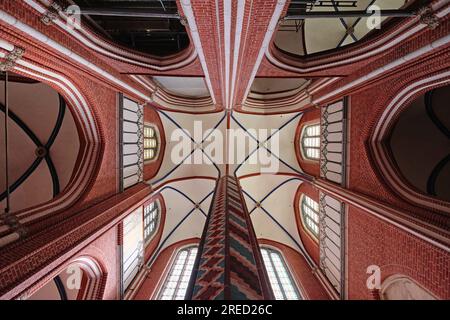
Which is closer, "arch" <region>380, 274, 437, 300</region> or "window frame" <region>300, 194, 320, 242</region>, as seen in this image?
"arch" <region>380, 274, 437, 300</region>

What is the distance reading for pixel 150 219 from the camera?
12055 millimetres

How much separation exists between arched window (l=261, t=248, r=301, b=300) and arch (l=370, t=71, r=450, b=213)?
592 centimetres

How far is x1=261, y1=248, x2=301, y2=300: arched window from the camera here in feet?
32.8

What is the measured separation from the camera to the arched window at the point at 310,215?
11.6 meters

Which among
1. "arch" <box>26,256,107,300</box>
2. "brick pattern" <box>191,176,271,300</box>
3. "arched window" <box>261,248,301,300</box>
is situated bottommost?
"arched window" <box>261,248,301,300</box>

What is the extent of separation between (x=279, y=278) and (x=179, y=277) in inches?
176

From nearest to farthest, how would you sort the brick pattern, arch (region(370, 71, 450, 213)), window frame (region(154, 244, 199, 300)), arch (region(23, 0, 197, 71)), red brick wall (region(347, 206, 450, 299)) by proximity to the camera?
the brick pattern → arch (region(23, 0, 197, 71)) → red brick wall (region(347, 206, 450, 299)) → arch (region(370, 71, 450, 213)) → window frame (region(154, 244, 199, 300))

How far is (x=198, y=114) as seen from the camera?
13352mm

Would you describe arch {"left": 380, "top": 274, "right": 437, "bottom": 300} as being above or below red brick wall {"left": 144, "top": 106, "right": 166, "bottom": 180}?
below

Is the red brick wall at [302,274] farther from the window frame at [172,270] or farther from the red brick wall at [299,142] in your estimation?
the window frame at [172,270]

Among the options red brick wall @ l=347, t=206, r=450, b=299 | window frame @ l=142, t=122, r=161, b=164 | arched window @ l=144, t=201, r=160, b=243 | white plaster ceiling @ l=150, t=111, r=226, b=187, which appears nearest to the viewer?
red brick wall @ l=347, t=206, r=450, b=299

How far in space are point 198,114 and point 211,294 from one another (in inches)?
454

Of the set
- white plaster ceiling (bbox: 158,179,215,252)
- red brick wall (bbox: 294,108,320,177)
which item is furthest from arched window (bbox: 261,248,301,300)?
red brick wall (bbox: 294,108,320,177)

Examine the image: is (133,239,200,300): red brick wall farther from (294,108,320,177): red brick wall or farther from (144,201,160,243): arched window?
(294,108,320,177): red brick wall
